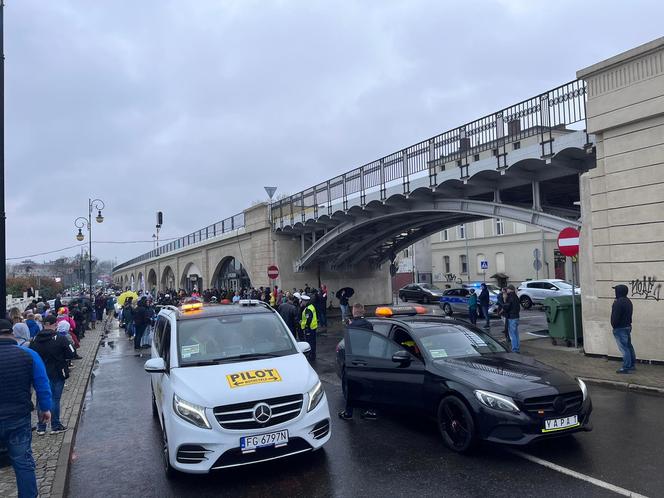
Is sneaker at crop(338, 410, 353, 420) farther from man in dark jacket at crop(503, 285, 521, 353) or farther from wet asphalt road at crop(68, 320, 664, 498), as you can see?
man in dark jacket at crop(503, 285, 521, 353)

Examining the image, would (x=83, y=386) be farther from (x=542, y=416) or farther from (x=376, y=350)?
(x=542, y=416)

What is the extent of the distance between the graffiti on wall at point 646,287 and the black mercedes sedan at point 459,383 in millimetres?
5287

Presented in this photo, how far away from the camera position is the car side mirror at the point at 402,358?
619 centimetres

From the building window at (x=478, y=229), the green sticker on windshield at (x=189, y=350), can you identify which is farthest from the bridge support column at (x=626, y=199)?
the building window at (x=478, y=229)

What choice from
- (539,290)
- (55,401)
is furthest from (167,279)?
(55,401)

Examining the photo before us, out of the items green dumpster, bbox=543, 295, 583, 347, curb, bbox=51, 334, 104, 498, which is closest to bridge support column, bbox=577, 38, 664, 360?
green dumpster, bbox=543, 295, 583, 347

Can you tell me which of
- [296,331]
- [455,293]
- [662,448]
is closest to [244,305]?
[662,448]

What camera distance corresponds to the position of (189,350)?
563 centimetres

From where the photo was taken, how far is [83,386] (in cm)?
1022

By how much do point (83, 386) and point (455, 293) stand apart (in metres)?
18.4

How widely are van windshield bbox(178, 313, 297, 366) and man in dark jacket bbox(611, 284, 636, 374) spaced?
21.6 feet

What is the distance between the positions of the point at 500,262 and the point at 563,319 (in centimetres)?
3494

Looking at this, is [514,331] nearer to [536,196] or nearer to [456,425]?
[536,196]

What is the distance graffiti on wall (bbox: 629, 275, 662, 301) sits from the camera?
9.97 metres
